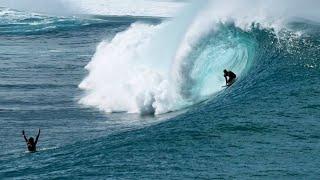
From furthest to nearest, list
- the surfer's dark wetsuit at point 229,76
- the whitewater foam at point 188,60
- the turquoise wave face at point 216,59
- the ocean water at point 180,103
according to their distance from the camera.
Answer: the turquoise wave face at point 216,59 < the whitewater foam at point 188,60 < the surfer's dark wetsuit at point 229,76 < the ocean water at point 180,103

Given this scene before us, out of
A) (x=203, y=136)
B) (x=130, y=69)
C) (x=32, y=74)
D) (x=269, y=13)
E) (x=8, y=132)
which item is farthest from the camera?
(x=32, y=74)

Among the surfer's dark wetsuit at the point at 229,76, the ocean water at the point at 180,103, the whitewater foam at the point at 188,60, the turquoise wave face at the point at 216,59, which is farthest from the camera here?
the turquoise wave face at the point at 216,59

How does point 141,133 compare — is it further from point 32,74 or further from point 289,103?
point 32,74

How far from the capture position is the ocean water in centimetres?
2353

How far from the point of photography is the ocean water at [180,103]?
2353 cm

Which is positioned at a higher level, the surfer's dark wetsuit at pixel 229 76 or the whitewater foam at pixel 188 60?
the whitewater foam at pixel 188 60

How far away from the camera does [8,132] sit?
33.7 metres

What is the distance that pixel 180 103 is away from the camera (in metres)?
36.4

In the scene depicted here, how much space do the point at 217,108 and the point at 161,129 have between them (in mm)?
3154

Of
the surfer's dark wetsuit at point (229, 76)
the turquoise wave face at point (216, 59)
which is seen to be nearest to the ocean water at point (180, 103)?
the turquoise wave face at point (216, 59)

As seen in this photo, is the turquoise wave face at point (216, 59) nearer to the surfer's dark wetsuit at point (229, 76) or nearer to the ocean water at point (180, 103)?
the ocean water at point (180, 103)

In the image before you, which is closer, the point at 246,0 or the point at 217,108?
the point at 217,108

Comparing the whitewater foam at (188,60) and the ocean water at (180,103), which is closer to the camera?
the ocean water at (180,103)

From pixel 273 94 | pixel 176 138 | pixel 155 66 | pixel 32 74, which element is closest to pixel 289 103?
pixel 273 94
